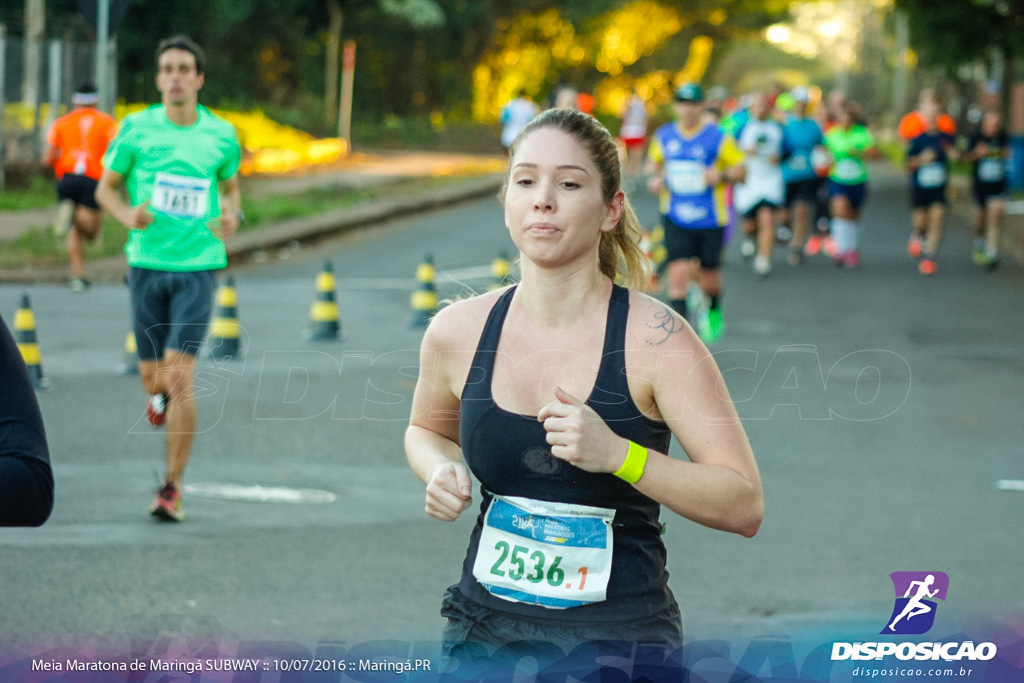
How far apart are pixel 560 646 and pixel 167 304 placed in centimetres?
483

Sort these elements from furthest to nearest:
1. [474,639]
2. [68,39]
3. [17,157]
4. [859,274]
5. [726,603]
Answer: [68,39]
[17,157]
[859,274]
[726,603]
[474,639]

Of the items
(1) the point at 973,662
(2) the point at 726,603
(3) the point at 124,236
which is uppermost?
(1) the point at 973,662

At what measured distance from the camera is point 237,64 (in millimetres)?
41375

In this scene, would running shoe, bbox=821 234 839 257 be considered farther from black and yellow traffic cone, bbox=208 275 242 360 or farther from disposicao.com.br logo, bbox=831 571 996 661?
disposicao.com.br logo, bbox=831 571 996 661

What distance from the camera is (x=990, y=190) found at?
734 inches

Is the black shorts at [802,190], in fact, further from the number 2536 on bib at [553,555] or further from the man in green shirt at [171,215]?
the number 2536 on bib at [553,555]

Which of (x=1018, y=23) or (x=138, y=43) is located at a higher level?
(x=1018, y=23)

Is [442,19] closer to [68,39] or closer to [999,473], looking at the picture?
[68,39]

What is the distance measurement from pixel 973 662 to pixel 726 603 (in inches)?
100

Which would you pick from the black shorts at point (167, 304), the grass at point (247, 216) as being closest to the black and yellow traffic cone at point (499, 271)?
the grass at point (247, 216)

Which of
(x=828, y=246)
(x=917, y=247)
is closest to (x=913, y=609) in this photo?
(x=917, y=247)

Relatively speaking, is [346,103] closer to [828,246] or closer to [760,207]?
[828,246]

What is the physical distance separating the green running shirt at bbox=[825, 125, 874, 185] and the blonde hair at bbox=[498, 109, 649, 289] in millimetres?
15756

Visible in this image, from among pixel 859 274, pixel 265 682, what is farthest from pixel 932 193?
pixel 265 682
